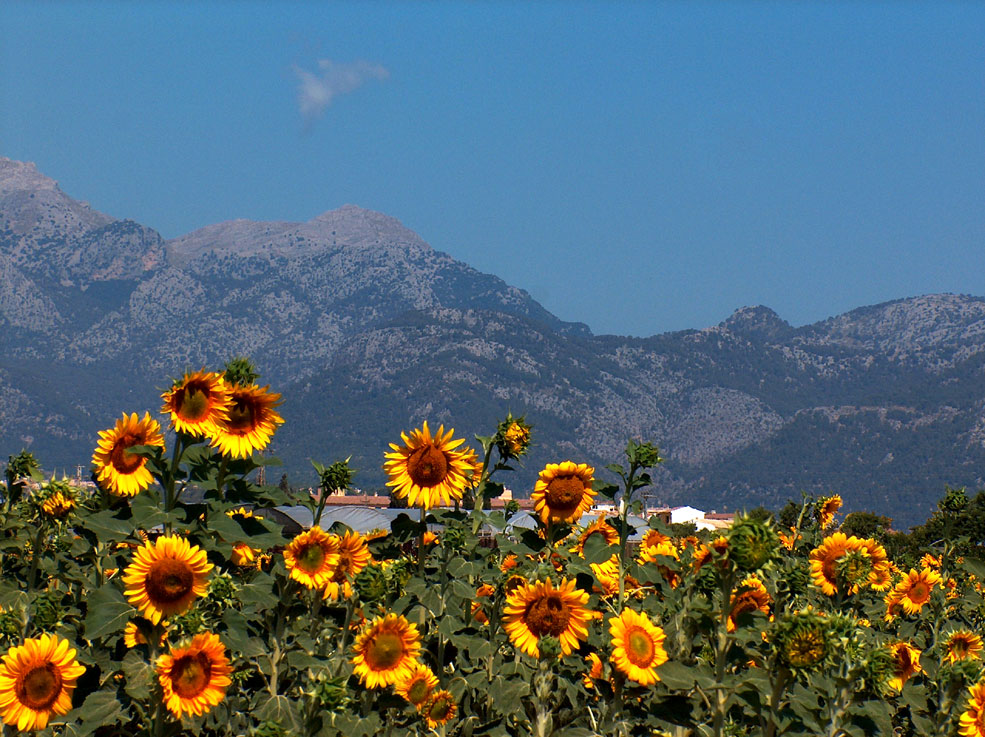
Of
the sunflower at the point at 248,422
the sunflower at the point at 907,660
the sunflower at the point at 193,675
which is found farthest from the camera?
the sunflower at the point at 907,660

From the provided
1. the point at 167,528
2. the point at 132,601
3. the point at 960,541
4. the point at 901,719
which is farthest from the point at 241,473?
the point at 960,541

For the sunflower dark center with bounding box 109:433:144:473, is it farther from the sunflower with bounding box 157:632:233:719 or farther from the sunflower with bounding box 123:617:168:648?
the sunflower with bounding box 157:632:233:719

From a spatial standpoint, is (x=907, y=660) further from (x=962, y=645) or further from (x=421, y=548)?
(x=421, y=548)

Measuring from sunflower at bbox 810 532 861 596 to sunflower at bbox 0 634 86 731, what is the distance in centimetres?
571

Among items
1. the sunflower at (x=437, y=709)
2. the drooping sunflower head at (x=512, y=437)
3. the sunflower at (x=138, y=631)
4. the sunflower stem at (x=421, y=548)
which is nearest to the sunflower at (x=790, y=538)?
the drooping sunflower head at (x=512, y=437)

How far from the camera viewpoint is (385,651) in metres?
6.16

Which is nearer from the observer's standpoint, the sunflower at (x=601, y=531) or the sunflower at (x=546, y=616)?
the sunflower at (x=546, y=616)

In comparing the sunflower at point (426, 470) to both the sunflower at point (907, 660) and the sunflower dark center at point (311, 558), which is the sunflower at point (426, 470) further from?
the sunflower at point (907, 660)

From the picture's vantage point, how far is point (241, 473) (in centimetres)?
606

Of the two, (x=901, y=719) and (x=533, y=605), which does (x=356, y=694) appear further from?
(x=901, y=719)

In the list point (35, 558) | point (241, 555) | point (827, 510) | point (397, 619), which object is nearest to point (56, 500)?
point (35, 558)

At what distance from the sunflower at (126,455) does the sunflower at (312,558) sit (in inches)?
39.9

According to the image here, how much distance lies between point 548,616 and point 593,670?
1.50 ft

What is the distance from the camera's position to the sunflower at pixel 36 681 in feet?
18.5
